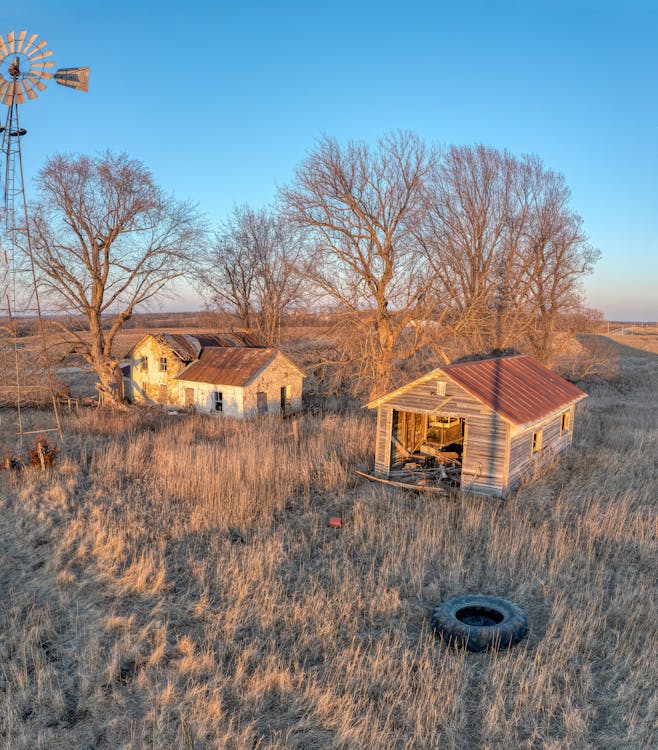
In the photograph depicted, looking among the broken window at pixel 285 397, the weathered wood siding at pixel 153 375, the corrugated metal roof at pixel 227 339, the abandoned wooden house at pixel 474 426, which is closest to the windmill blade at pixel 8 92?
the abandoned wooden house at pixel 474 426

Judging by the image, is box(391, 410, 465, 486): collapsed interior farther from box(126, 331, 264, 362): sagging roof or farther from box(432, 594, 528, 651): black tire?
box(126, 331, 264, 362): sagging roof

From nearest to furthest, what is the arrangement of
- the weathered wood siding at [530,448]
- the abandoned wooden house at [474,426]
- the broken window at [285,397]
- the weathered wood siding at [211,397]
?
the abandoned wooden house at [474,426]
the weathered wood siding at [530,448]
the weathered wood siding at [211,397]
the broken window at [285,397]

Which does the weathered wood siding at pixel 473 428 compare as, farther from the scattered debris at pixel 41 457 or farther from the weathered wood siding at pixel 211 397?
the weathered wood siding at pixel 211 397

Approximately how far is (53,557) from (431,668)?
7.22 m

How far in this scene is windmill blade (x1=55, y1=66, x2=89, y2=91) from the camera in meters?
15.2

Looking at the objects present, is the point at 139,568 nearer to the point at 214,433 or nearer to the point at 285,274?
the point at 214,433

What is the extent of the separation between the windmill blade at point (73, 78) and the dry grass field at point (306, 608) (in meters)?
11.2

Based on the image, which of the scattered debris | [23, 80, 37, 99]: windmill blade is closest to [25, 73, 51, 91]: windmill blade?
[23, 80, 37, 99]: windmill blade

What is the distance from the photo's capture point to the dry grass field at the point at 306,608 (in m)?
5.86

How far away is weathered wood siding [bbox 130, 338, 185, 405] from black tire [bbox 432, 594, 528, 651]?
22.2 m

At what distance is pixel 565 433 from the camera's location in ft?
60.6

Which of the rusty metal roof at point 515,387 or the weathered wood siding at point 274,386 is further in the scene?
the weathered wood siding at point 274,386

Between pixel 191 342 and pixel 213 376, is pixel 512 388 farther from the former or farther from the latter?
pixel 191 342

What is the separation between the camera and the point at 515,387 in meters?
15.0
